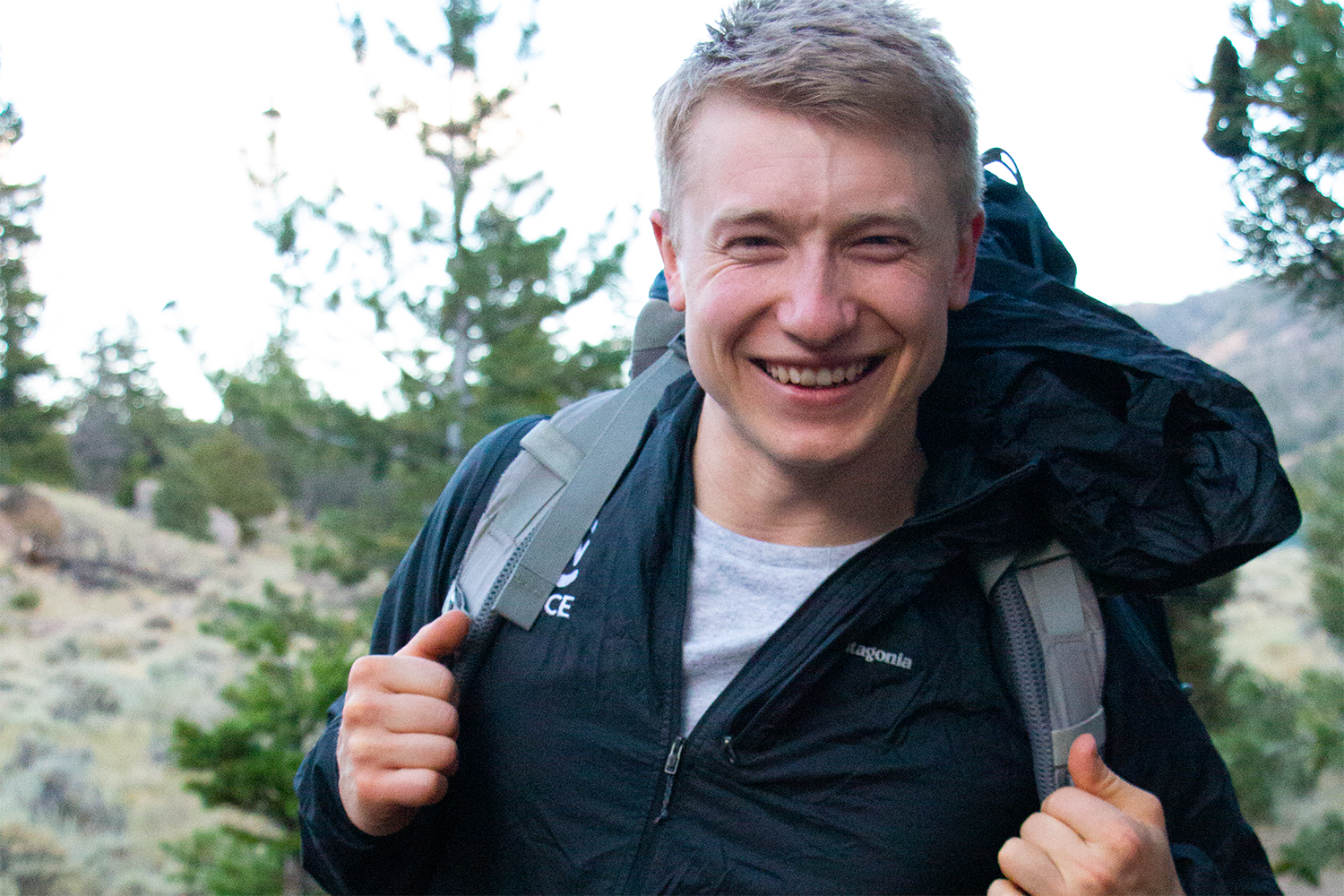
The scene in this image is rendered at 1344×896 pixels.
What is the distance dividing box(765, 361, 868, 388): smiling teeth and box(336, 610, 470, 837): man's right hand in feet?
1.98

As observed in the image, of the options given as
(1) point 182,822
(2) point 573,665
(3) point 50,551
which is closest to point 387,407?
(1) point 182,822

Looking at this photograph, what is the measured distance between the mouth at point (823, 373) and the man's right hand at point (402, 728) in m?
0.60

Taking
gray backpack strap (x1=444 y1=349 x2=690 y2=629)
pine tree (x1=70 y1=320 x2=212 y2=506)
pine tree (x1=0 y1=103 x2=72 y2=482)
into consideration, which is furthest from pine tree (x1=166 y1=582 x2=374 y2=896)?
pine tree (x1=70 y1=320 x2=212 y2=506)

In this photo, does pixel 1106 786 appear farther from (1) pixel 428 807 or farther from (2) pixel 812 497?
(1) pixel 428 807

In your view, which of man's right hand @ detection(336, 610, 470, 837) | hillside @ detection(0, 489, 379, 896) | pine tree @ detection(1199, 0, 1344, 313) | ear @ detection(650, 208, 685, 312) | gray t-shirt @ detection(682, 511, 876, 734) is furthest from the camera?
hillside @ detection(0, 489, 379, 896)

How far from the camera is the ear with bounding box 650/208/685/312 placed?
162 cm

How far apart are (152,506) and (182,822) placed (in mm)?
17048

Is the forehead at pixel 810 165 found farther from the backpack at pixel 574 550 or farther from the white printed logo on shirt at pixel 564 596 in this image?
the white printed logo on shirt at pixel 564 596

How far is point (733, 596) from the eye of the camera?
1513mm

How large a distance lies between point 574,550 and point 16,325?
22096 mm

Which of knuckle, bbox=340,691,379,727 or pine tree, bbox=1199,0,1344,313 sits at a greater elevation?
pine tree, bbox=1199,0,1344,313

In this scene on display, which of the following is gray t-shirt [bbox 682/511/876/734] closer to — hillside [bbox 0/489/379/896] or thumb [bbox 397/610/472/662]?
thumb [bbox 397/610/472/662]

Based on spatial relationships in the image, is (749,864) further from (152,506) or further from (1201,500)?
(152,506)

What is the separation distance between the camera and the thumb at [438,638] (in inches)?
54.7
